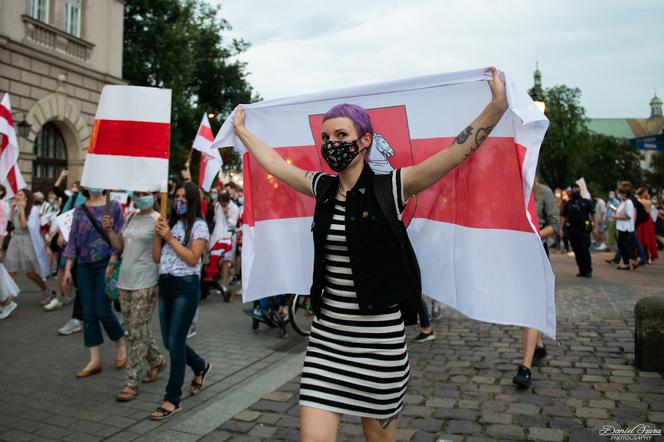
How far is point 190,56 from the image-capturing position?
88.9ft

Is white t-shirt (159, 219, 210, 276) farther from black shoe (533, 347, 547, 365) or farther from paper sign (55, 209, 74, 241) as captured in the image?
paper sign (55, 209, 74, 241)

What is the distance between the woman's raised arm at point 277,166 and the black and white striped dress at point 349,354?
421 millimetres

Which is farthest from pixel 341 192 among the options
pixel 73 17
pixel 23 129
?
pixel 73 17

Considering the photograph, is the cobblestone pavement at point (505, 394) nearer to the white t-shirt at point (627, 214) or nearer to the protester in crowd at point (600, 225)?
the white t-shirt at point (627, 214)

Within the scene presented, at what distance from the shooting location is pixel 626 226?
555 inches

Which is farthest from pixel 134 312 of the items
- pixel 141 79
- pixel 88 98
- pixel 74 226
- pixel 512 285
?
pixel 141 79

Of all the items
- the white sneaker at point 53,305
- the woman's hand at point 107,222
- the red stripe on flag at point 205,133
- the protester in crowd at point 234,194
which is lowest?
the white sneaker at point 53,305

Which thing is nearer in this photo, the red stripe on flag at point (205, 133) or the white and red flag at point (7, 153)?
the white and red flag at point (7, 153)

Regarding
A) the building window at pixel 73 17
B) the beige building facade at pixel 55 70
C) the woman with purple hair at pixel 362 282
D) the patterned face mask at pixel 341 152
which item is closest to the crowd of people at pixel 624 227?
the woman with purple hair at pixel 362 282

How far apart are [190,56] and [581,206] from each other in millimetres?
20426

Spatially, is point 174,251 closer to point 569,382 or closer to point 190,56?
point 569,382

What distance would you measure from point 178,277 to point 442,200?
2323 mm

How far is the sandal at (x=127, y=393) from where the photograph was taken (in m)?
4.77

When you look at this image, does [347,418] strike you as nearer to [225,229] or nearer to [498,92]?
[498,92]
